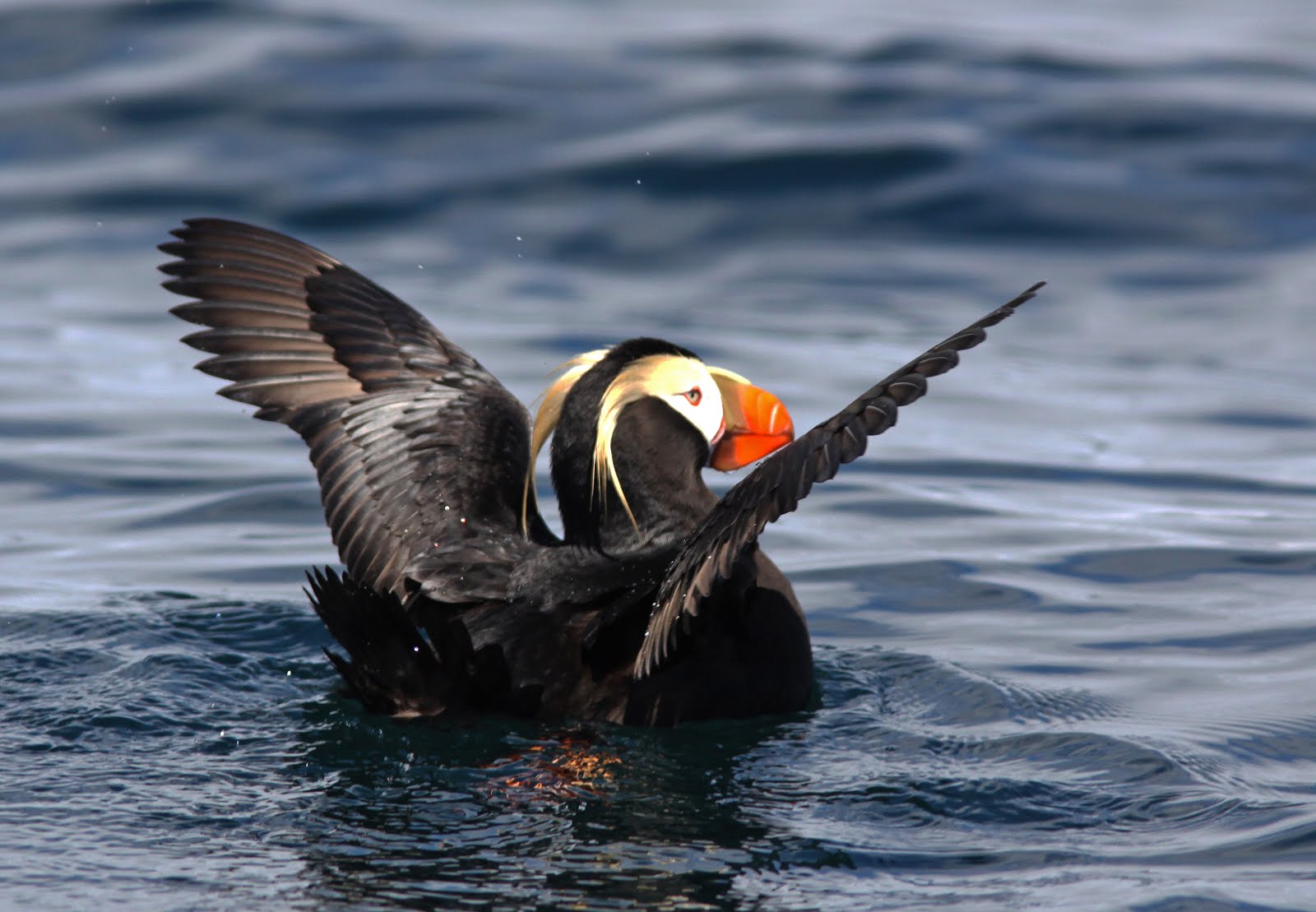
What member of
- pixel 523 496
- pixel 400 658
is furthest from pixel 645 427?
pixel 400 658

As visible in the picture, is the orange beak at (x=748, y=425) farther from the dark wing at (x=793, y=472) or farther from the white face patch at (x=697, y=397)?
the dark wing at (x=793, y=472)

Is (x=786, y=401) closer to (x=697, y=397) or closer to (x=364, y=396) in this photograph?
(x=364, y=396)

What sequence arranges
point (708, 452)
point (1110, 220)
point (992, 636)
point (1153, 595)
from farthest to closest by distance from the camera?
1. point (1110, 220)
2. point (1153, 595)
3. point (992, 636)
4. point (708, 452)

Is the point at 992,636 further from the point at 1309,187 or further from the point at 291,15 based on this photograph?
the point at 291,15

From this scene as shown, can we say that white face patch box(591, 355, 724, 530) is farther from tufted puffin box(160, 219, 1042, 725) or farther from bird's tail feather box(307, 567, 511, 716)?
bird's tail feather box(307, 567, 511, 716)

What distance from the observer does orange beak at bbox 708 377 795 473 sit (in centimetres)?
486

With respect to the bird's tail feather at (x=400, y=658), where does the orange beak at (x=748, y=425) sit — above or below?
above

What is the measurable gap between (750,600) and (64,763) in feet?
5.73

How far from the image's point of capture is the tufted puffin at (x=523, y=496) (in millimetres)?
4215

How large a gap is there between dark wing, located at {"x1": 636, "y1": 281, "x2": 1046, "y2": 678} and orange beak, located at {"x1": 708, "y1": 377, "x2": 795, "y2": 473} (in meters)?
0.76

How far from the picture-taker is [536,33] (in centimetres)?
1474

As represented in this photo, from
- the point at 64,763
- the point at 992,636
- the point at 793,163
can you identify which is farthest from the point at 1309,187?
the point at 64,763

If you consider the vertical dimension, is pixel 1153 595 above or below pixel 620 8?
below

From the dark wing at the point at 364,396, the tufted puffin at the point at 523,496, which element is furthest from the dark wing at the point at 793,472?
the dark wing at the point at 364,396
